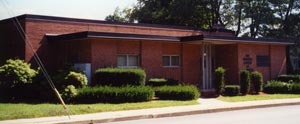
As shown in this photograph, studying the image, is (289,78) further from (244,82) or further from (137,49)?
(137,49)

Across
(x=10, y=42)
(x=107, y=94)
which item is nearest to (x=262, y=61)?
(x=107, y=94)

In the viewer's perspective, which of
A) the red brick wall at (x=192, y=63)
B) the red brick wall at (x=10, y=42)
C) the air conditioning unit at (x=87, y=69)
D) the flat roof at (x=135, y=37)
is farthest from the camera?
the red brick wall at (x=192, y=63)

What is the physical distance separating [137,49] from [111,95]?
6738mm

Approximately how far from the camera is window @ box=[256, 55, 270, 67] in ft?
98.0

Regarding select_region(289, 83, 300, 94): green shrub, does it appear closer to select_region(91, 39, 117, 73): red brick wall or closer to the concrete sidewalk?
the concrete sidewalk

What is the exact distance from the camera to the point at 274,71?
31.1m

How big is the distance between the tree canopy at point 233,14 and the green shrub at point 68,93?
29315 mm

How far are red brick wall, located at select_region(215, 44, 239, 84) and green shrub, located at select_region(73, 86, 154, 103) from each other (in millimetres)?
10862

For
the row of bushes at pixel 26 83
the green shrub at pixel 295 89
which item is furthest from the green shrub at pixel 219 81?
the row of bushes at pixel 26 83

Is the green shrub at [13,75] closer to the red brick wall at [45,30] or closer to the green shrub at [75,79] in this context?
the green shrub at [75,79]

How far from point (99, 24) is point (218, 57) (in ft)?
30.4

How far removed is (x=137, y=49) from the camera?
981 inches

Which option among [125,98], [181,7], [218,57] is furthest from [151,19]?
[125,98]

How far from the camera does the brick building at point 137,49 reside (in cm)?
2323
